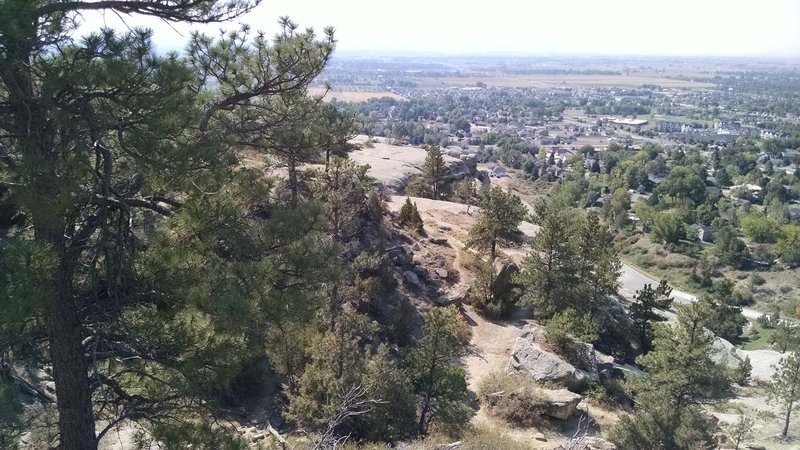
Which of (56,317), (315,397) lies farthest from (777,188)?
(56,317)

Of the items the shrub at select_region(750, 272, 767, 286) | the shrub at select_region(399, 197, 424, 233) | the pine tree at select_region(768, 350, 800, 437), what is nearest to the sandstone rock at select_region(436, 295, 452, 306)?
the shrub at select_region(399, 197, 424, 233)

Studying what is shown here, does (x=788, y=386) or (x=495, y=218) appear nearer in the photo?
(x=788, y=386)

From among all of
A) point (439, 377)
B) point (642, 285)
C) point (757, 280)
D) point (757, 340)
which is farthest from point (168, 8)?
point (757, 280)

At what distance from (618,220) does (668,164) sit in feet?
114

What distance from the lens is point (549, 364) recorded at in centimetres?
1265

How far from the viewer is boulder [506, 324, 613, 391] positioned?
40.8 feet

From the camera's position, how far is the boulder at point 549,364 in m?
12.4

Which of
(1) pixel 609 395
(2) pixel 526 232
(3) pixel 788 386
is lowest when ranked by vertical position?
(3) pixel 788 386

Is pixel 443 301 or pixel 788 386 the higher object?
pixel 443 301

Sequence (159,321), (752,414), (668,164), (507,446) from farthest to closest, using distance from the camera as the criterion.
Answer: (668,164)
(752,414)
(507,446)
(159,321)

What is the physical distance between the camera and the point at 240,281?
5645 millimetres

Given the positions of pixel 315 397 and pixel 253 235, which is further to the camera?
pixel 315 397

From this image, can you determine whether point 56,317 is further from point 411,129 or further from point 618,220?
point 411,129

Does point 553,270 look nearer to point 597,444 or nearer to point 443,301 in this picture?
point 443,301
